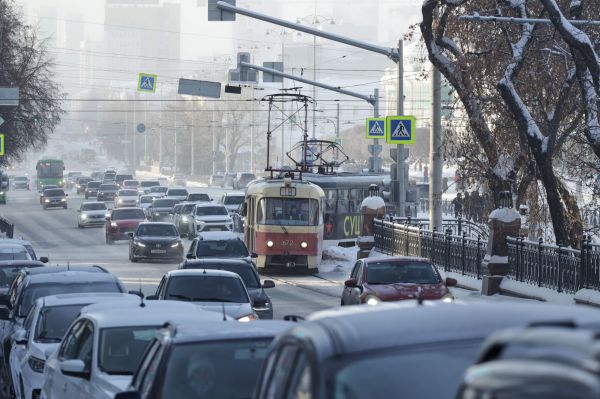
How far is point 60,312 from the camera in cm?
1430

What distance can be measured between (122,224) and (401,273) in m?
34.7

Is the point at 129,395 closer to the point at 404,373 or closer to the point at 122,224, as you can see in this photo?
the point at 404,373

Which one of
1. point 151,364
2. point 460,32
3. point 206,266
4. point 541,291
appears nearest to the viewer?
point 151,364

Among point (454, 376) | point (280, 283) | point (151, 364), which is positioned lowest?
point (280, 283)

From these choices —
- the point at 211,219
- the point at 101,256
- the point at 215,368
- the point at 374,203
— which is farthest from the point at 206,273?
the point at 211,219

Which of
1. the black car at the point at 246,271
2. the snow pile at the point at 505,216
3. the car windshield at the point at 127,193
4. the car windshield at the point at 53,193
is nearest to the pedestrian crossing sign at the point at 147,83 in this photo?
the car windshield at the point at 127,193

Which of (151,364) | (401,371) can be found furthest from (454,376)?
(151,364)

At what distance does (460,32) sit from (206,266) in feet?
38.2

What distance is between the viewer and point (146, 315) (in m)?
10.6

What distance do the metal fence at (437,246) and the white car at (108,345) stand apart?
20.8m

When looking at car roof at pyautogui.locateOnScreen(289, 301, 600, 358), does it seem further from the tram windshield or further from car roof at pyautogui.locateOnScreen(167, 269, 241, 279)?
the tram windshield

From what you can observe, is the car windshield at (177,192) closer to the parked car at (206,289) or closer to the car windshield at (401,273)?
the car windshield at (401,273)

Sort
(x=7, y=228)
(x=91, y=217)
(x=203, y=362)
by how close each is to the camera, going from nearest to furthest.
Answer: (x=203, y=362) → (x=7, y=228) → (x=91, y=217)

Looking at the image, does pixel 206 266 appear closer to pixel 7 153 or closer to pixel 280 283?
pixel 280 283
